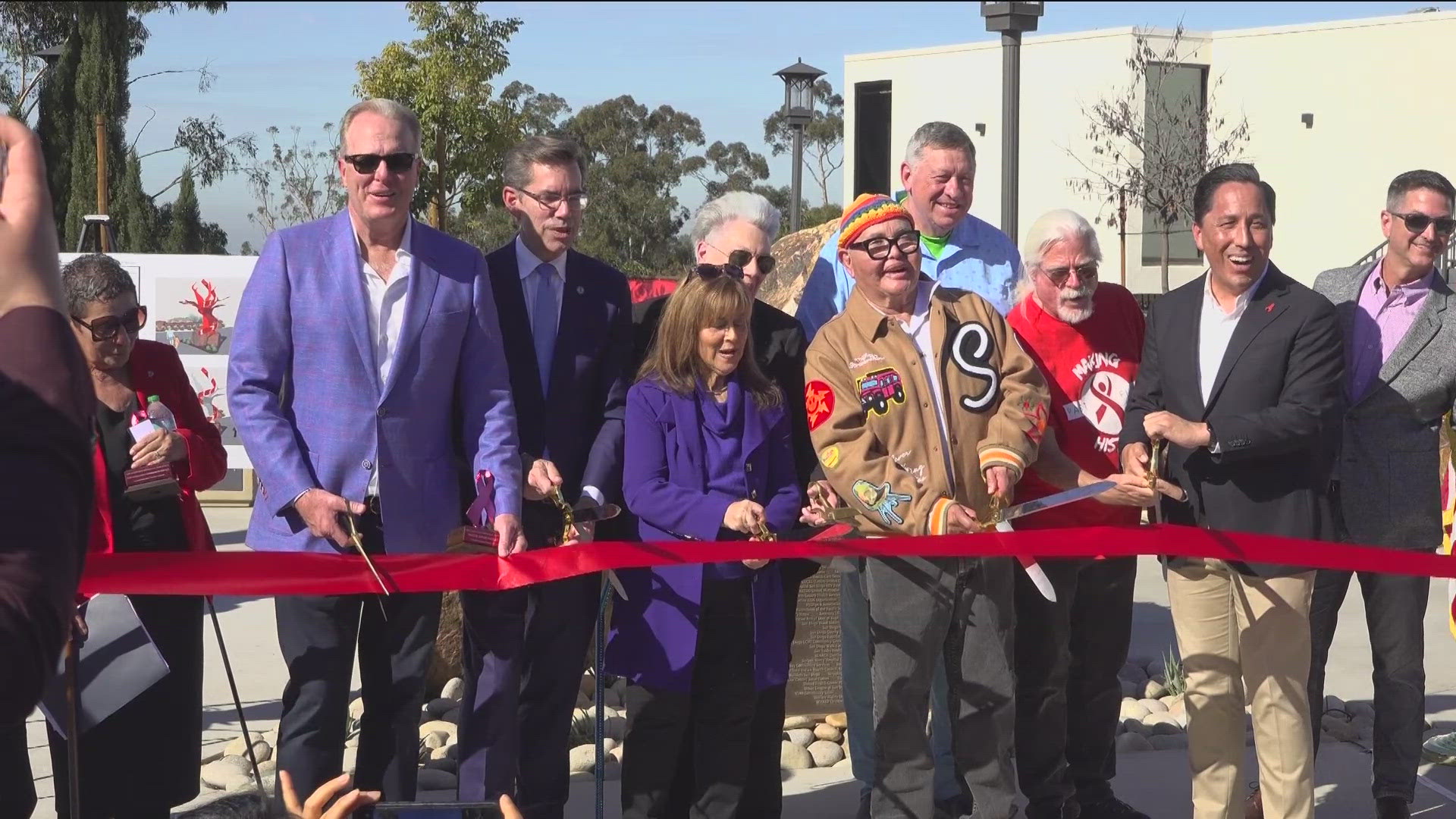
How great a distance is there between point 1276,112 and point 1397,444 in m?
34.2

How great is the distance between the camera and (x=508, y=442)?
4320 millimetres

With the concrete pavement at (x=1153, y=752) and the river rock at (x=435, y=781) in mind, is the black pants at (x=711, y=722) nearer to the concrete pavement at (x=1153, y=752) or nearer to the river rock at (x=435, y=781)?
the concrete pavement at (x=1153, y=752)

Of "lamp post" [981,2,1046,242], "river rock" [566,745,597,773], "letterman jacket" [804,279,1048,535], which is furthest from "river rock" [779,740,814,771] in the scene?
"lamp post" [981,2,1046,242]

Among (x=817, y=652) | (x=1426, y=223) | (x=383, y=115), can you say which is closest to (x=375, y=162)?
(x=383, y=115)

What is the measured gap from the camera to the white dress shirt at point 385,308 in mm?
4211

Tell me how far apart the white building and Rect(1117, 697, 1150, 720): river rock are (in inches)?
1112

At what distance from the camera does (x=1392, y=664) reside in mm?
5195

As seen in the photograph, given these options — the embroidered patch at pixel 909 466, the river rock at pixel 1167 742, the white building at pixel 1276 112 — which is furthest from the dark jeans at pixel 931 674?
the white building at pixel 1276 112

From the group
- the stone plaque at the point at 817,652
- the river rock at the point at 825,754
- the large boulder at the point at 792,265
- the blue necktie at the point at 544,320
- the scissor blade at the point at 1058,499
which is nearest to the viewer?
the scissor blade at the point at 1058,499

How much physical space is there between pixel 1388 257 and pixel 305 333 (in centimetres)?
351

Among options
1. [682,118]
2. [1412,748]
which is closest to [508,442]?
[1412,748]

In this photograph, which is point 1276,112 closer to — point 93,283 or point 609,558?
point 609,558

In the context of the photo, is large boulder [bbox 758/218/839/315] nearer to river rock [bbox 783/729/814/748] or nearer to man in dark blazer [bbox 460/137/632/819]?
river rock [bbox 783/729/814/748]

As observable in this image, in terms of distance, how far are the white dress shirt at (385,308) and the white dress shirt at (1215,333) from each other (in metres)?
2.38
